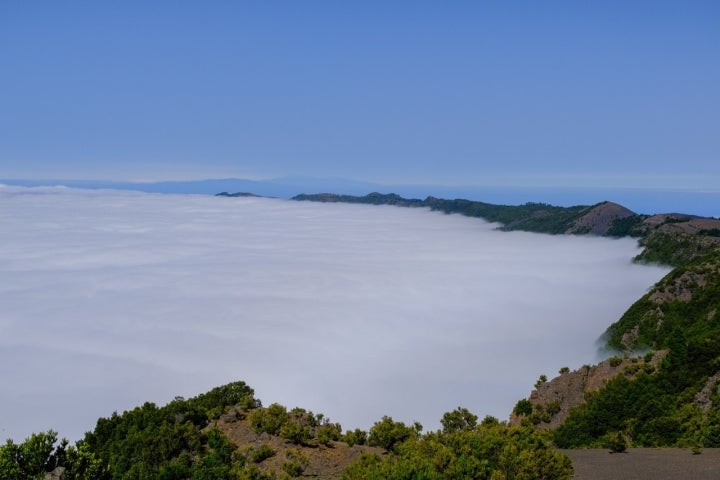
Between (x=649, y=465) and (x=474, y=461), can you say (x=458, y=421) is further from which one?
(x=474, y=461)

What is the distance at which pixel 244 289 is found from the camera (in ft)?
639

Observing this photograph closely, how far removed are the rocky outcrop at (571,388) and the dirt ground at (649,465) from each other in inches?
744

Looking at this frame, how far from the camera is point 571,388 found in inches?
1849

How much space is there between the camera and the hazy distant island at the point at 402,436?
18.6m

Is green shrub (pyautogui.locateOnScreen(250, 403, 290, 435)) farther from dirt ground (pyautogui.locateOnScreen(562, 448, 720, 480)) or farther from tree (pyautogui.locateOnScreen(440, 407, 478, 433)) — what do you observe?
dirt ground (pyautogui.locateOnScreen(562, 448, 720, 480))

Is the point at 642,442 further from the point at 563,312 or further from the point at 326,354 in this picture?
the point at 563,312

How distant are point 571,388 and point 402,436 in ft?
89.4

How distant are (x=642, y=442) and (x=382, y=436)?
15878mm

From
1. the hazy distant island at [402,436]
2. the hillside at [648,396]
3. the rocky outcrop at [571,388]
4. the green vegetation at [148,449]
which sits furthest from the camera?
the rocky outcrop at [571,388]

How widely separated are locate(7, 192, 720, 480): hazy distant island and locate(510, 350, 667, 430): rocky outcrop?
0.34 ft

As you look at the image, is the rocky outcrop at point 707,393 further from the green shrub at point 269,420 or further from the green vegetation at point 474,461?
the green shrub at point 269,420

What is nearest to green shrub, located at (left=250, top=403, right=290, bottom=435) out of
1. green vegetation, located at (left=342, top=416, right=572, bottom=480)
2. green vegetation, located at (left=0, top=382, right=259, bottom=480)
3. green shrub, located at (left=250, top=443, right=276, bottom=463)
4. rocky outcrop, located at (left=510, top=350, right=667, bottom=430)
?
green shrub, located at (left=250, top=443, right=276, bottom=463)

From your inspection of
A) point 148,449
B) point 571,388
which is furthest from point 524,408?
point 148,449

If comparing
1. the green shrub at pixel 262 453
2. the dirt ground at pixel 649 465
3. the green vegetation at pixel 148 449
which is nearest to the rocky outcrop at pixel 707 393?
the dirt ground at pixel 649 465
